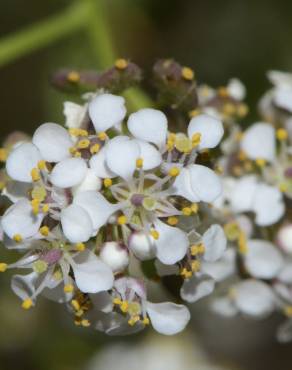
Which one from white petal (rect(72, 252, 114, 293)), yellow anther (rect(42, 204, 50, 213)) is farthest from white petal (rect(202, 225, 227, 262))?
yellow anther (rect(42, 204, 50, 213))

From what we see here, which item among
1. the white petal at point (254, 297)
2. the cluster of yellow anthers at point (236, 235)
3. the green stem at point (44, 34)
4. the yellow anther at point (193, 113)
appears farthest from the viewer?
the green stem at point (44, 34)

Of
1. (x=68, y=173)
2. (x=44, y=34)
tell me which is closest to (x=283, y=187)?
(x=68, y=173)

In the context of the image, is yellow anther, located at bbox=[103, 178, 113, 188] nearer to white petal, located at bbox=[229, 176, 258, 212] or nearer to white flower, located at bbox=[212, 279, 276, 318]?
white petal, located at bbox=[229, 176, 258, 212]

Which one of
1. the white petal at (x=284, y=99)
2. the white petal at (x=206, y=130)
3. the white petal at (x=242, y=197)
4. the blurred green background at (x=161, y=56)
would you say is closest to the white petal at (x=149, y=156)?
the white petal at (x=206, y=130)

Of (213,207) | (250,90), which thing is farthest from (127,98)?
(250,90)

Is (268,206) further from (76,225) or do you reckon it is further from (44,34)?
(44,34)

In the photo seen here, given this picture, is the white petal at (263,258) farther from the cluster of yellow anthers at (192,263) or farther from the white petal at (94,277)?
the white petal at (94,277)
